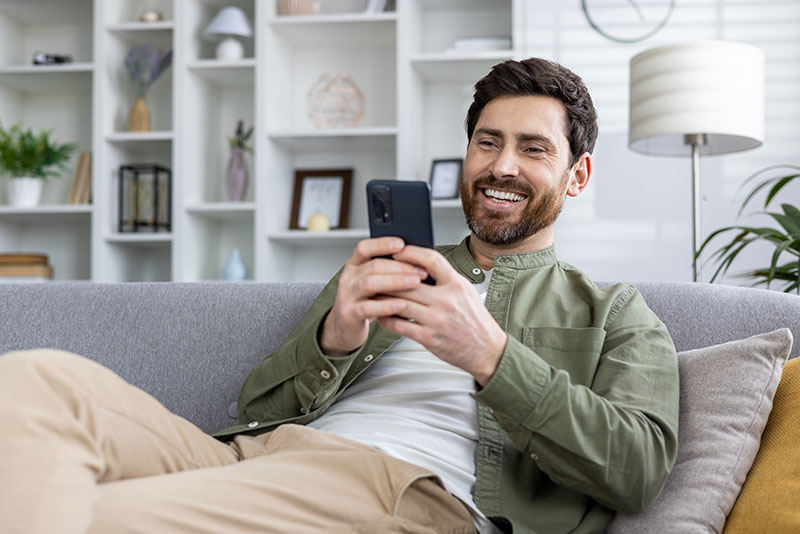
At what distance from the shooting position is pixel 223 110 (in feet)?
12.3

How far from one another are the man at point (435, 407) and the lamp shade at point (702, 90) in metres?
0.95

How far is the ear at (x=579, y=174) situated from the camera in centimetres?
171

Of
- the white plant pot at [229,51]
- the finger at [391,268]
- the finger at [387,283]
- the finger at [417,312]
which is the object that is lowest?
the finger at [417,312]

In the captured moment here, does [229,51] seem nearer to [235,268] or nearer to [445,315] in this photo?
[235,268]

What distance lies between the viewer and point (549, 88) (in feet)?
5.38

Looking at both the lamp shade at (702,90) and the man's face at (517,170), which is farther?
the lamp shade at (702,90)

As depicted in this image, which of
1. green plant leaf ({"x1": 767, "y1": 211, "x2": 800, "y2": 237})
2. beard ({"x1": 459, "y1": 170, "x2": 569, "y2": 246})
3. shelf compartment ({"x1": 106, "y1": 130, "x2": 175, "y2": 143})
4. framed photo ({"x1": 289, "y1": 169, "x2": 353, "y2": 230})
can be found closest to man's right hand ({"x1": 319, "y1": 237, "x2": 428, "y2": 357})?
beard ({"x1": 459, "y1": 170, "x2": 569, "y2": 246})

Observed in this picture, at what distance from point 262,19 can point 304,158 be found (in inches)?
23.8

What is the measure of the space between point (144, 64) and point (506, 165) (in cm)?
243

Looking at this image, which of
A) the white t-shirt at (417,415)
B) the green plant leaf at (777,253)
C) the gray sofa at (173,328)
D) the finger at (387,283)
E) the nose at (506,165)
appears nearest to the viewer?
the finger at (387,283)

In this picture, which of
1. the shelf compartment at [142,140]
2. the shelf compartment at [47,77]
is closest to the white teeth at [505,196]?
the shelf compartment at [142,140]

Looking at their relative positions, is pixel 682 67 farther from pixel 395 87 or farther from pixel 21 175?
pixel 21 175

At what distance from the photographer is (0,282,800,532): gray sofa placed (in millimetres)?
1714

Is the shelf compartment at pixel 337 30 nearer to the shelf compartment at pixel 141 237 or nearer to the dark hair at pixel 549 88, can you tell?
the shelf compartment at pixel 141 237
